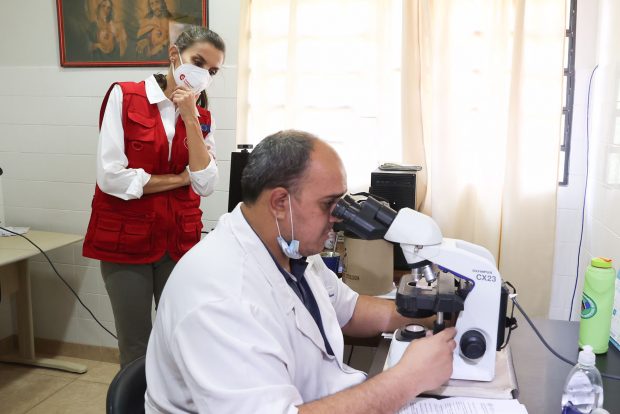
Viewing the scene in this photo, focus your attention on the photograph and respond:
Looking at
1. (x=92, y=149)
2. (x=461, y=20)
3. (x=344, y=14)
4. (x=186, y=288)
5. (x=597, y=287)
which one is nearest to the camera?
(x=186, y=288)

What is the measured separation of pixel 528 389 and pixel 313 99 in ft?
5.63

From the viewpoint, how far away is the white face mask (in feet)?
6.54

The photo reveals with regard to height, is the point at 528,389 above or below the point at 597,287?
below

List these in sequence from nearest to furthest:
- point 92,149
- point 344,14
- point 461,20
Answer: point 461,20 < point 344,14 < point 92,149

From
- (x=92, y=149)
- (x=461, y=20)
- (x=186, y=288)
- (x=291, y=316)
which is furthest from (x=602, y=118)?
(x=92, y=149)

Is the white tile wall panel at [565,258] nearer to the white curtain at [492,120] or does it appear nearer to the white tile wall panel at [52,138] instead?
the white curtain at [492,120]

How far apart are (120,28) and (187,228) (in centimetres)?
122

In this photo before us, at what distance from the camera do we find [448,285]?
3.89ft

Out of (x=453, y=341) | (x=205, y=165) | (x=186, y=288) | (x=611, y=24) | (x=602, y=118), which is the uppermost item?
(x=611, y=24)

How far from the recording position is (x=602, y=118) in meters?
2.11

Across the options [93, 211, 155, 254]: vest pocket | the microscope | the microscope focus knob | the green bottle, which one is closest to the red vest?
[93, 211, 155, 254]: vest pocket

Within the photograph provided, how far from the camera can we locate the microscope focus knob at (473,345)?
3.65 feet

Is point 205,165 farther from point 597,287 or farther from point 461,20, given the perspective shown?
point 597,287

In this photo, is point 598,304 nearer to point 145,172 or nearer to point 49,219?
point 145,172
